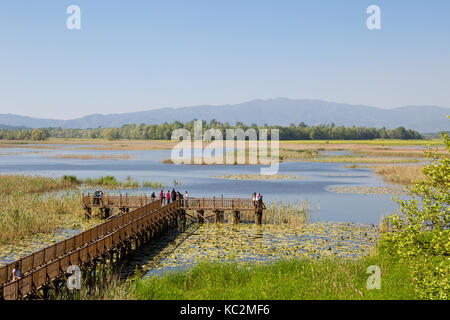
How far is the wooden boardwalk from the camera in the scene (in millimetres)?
18609

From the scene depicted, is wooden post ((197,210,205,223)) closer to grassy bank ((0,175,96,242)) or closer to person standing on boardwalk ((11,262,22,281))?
grassy bank ((0,175,96,242))

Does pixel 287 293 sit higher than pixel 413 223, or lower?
lower

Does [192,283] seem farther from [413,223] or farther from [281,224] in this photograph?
[281,224]

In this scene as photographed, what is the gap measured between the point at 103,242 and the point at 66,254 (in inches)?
153

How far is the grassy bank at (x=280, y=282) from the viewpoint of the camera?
1944cm

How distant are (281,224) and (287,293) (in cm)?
2090

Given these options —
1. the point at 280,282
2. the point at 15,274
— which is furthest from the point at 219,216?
the point at 15,274

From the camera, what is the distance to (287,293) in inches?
781

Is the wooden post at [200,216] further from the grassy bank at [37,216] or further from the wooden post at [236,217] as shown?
the grassy bank at [37,216]

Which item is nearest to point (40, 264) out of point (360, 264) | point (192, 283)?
point (192, 283)

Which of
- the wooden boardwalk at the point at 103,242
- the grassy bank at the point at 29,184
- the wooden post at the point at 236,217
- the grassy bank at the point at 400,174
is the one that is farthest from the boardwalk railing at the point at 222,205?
the grassy bank at the point at 400,174

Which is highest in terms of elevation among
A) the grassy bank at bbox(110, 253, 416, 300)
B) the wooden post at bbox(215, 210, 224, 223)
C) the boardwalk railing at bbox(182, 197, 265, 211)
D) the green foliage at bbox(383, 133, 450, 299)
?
the green foliage at bbox(383, 133, 450, 299)

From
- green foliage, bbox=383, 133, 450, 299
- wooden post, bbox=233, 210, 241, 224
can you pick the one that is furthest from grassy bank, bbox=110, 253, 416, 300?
wooden post, bbox=233, 210, 241, 224
